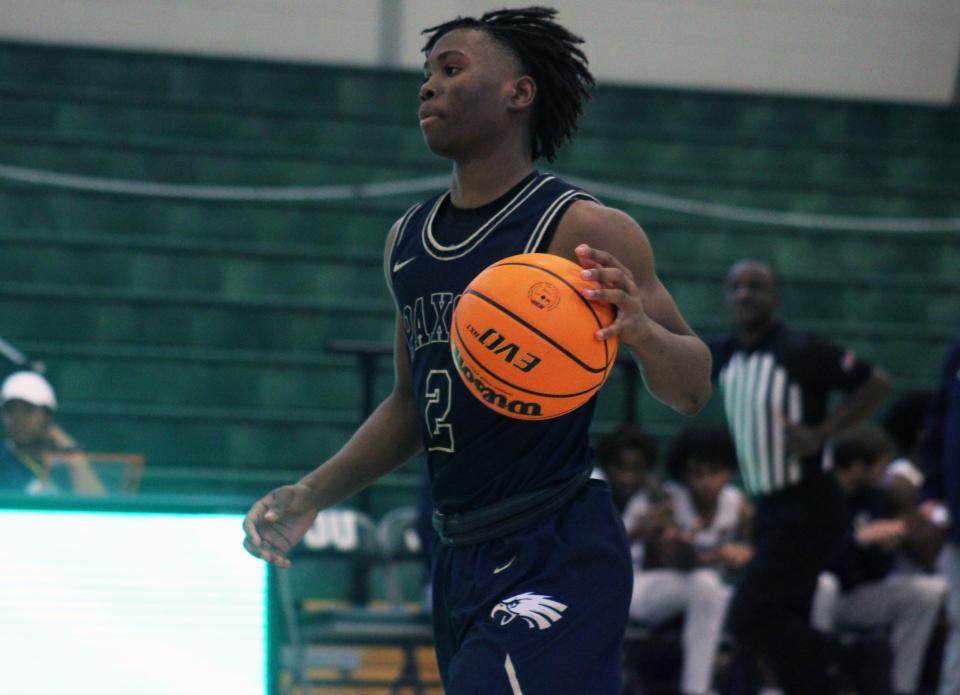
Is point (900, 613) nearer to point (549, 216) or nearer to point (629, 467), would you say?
point (629, 467)

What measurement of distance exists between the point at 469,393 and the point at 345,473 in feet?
1.29

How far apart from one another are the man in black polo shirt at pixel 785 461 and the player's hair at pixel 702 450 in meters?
0.58

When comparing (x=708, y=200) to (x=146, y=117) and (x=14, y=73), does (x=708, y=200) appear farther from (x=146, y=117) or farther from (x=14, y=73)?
(x=14, y=73)

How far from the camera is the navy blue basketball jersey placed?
2.71 m

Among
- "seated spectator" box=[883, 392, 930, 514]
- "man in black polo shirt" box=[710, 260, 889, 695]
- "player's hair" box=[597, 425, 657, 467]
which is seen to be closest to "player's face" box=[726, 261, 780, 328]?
"man in black polo shirt" box=[710, 260, 889, 695]

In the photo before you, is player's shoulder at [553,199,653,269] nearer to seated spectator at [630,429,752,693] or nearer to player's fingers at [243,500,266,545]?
player's fingers at [243,500,266,545]

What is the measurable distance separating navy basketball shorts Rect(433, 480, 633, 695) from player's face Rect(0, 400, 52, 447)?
4.08 m

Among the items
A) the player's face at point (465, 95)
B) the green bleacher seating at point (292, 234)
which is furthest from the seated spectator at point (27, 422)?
the player's face at point (465, 95)

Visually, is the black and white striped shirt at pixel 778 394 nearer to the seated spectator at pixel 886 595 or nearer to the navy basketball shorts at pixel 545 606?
the seated spectator at pixel 886 595

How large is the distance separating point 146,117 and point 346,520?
171 inches

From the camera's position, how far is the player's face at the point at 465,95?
2814 mm

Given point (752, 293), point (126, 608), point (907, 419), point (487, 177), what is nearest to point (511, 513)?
point (487, 177)

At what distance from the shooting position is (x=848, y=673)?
644 cm

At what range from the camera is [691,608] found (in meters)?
6.22
